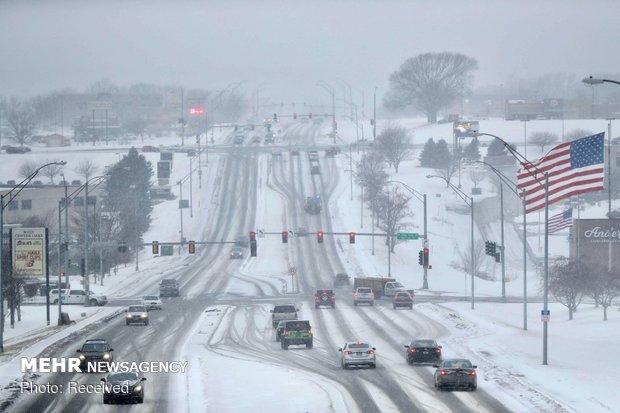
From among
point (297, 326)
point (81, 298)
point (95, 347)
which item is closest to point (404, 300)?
point (297, 326)

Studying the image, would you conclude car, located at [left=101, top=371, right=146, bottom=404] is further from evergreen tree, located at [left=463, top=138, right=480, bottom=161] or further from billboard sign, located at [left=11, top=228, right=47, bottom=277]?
evergreen tree, located at [left=463, top=138, right=480, bottom=161]

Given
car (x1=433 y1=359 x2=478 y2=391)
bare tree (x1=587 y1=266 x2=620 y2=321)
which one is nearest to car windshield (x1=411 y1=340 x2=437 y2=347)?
car (x1=433 y1=359 x2=478 y2=391)

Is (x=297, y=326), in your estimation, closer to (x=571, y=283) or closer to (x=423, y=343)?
(x=423, y=343)

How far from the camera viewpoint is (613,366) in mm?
47500

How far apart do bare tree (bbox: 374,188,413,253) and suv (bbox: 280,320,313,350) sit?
57.6m

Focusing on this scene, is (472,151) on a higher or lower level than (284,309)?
higher

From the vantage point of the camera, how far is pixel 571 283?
69.4m

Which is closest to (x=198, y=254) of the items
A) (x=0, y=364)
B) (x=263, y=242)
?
(x=263, y=242)

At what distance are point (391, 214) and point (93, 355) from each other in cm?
7720

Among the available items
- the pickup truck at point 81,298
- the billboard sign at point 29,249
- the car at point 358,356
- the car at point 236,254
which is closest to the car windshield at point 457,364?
the car at point 358,356

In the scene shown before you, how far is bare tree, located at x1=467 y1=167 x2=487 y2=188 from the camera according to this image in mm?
161500

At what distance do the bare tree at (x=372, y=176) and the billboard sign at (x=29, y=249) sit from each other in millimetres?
67014

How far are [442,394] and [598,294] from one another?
3434 cm

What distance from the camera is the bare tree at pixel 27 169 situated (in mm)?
188250
